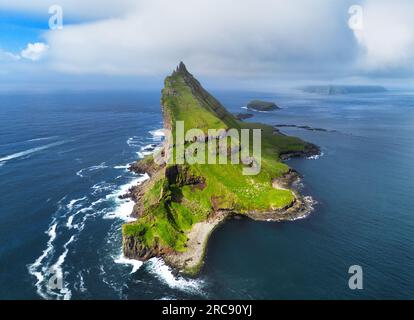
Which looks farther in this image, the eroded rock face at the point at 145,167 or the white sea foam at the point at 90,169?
the eroded rock face at the point at 145,167

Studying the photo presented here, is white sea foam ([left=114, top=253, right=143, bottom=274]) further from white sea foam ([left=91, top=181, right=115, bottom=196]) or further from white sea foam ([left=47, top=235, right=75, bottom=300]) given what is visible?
white sea foam ([left=91, top=181, right=115, bottom=196])

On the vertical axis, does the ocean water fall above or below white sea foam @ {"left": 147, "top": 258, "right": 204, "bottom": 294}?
above

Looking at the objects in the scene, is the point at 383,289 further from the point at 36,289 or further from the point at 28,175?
the point at 28,175

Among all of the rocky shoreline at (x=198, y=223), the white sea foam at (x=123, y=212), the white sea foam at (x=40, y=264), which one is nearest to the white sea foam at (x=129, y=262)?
the rocky shoreline at (x=198, y=223)

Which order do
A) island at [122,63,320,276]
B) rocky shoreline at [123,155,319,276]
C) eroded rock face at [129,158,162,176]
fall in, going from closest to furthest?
1. rocky shoreline at [123,155,319,276]
2. island at [122,63,320,276]
3. eroded rock face at [129,158,162,176]

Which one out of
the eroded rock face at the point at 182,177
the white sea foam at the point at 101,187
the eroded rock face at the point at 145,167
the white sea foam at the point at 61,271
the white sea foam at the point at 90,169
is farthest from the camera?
the eroded rock face at the point at 145,167

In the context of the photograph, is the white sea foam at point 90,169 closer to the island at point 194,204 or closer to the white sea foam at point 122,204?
the island at point 194,204

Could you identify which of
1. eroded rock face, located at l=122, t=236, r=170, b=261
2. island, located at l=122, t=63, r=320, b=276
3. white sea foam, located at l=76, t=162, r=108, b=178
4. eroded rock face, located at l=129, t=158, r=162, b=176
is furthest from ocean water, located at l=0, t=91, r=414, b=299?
eroded rock face, located at l=129, t=158, r=162, b=176

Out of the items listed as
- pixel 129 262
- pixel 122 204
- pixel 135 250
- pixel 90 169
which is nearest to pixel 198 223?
pixel 135 250

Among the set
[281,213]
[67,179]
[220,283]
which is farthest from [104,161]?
[220,283]
